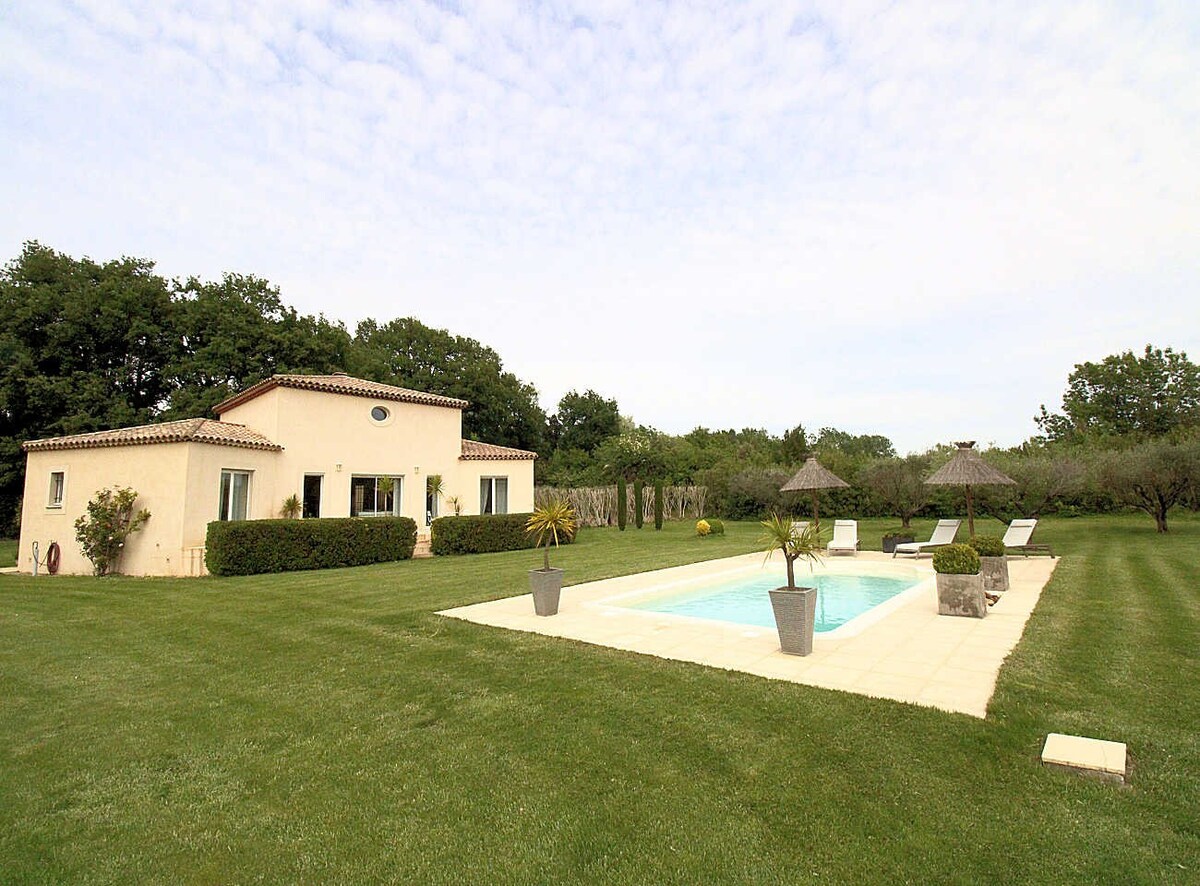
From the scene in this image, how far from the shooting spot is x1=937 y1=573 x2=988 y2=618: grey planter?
8469mm

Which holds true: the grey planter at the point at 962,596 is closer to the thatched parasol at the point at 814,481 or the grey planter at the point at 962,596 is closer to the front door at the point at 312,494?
the thatched parasol at the point at 814,481

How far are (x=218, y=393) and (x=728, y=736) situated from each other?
31802mm

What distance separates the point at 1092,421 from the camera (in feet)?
131

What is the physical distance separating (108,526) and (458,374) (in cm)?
3033

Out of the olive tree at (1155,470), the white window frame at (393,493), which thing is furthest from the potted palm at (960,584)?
the white window frame at (393,493)

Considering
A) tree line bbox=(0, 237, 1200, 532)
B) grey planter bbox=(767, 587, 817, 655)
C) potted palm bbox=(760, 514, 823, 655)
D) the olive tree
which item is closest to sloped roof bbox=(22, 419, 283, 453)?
tree line bbox=(0, 237, 1200, 532)

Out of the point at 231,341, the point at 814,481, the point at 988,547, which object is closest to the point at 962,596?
the point at 988,547

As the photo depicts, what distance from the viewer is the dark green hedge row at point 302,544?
48.2 ft

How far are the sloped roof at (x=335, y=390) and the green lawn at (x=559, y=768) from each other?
1185 cm

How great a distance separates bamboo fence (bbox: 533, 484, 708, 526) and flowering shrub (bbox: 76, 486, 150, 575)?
15.6m

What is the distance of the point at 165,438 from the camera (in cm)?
1513

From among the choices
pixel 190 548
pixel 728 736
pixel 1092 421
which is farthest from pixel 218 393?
pixel 1092 421

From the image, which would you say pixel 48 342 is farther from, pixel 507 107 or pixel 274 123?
pixel 507 107

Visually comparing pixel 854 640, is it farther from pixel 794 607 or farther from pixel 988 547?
pixel 988 547
